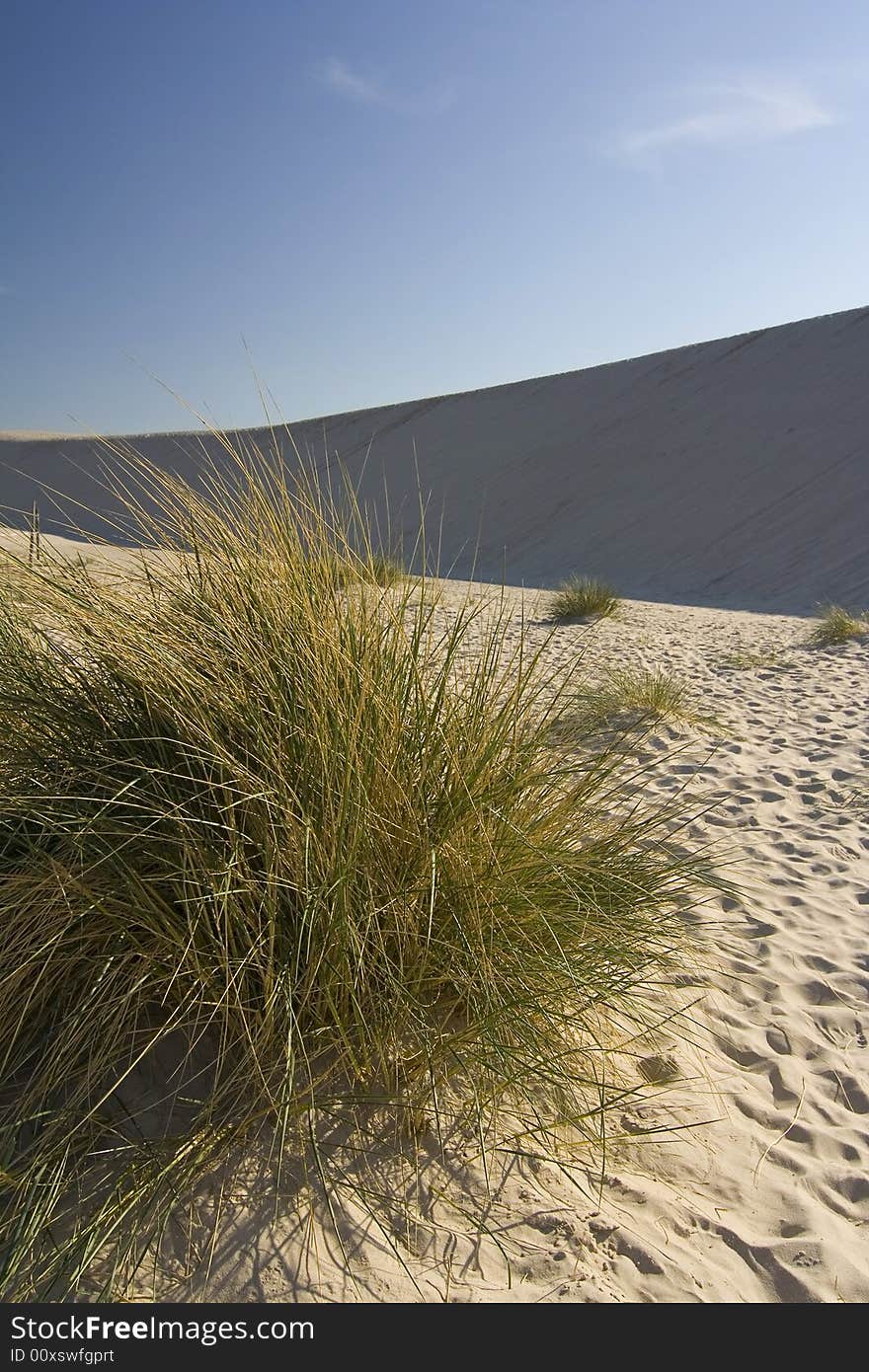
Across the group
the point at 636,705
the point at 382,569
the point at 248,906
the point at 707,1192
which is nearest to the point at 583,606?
the point at 636,705

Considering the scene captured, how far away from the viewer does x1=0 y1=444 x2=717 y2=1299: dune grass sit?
1.57 meters

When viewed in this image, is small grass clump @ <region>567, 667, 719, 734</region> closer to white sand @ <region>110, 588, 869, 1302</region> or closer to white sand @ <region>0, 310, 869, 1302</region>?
white sand @ <region>0, 310, 869, 1302</region>

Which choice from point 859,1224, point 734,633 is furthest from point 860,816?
point 734,633

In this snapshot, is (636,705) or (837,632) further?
(837,632)

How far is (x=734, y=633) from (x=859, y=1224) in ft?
23.4

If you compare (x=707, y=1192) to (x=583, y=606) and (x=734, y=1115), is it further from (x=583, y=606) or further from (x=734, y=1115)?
(x=583, y=606)

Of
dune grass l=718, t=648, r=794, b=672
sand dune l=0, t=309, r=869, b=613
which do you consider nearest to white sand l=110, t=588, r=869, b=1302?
dune grass l=718, t=648, r=794, b=672

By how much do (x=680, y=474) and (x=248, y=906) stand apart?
17.8m

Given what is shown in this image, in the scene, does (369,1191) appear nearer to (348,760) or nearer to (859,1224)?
(348,760)

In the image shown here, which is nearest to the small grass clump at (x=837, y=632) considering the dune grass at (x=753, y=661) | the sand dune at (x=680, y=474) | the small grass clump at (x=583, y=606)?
the dune grass at (x=753, y=661)

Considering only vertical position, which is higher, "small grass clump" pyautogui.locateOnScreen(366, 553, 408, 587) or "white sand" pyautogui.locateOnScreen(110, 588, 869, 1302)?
"small grass clump" pyautogui.locateOnScreen(366, 553, 408, 587)

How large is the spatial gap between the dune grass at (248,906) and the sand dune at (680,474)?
6684 mm

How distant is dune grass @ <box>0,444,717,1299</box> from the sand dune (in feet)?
21.9

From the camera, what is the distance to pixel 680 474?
1808 cm
